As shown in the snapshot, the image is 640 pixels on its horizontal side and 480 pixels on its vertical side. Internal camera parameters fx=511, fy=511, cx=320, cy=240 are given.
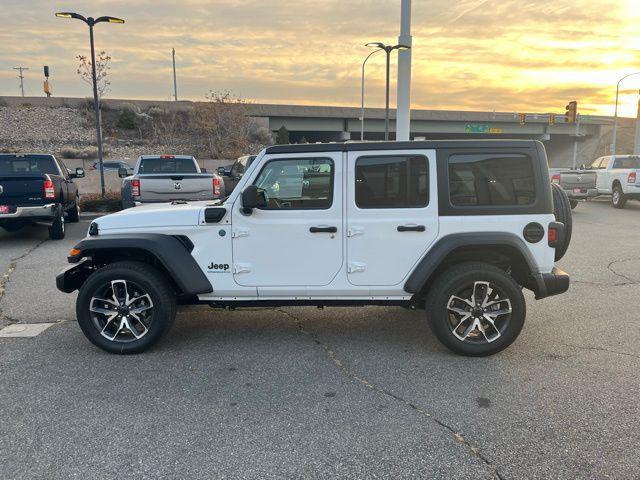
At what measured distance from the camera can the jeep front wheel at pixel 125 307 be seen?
4492 millimetres

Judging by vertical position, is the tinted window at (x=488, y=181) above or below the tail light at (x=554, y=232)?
above

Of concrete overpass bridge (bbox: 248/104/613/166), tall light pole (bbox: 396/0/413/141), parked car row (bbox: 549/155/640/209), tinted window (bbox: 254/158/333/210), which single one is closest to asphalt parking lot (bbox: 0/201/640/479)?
tinted window (bbox: 254/158/333/210)

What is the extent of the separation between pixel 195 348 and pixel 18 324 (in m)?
2.22

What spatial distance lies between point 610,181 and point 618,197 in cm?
85

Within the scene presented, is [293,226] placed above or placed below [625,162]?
below

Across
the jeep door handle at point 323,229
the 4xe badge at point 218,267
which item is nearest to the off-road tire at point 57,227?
the 4xe badge at point 218,267

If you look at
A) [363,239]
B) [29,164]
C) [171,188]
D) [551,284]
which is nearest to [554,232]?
[551,284]

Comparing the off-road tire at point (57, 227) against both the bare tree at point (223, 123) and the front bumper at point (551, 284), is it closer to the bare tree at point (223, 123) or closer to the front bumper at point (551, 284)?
the front bumper at point (551, 284)

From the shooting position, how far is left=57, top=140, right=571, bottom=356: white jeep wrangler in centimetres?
444

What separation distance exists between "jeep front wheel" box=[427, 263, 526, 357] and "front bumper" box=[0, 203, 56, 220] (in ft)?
28.1

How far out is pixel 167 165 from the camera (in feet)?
42.0

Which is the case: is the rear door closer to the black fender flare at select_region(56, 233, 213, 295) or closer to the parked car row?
the black fender flare at select_region(56, 233, 213, 295)

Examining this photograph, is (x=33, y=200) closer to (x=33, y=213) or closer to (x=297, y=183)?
(x=33, y=213)

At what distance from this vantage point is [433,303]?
4426 millimetres
